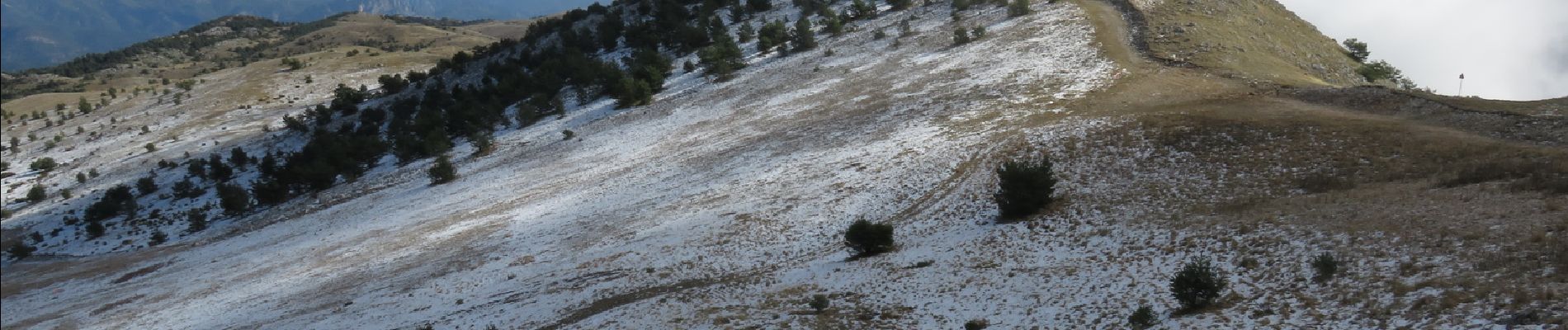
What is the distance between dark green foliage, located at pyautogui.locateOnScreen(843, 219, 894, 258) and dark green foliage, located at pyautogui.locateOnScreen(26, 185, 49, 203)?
4736 cm

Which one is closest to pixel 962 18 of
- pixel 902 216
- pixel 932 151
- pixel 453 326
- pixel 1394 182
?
pixel 932 151

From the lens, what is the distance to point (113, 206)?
4003cm

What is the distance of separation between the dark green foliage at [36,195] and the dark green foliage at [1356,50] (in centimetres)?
6451

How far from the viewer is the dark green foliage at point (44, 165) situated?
48062mm

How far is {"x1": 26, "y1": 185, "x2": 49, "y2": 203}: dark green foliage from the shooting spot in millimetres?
42500

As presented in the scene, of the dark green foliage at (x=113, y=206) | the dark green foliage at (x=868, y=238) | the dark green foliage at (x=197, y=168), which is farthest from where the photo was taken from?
the dark green foliage at (x=197, y=168)

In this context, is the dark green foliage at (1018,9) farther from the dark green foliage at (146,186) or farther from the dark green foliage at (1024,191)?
the dark green foliage at (146,186)

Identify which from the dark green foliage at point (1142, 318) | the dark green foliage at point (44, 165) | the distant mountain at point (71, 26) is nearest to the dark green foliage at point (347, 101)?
the distant mountain at point (71, 26)

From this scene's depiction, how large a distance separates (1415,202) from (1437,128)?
629cm

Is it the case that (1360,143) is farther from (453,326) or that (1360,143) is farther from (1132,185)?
(453,326)

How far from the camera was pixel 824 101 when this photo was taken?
34.1 meters

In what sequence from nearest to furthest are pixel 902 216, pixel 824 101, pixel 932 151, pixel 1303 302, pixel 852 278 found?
pixel 1303 302 → pixel 852 278 → pixel 902 216 → pixel 932 151 → pixel 824 101

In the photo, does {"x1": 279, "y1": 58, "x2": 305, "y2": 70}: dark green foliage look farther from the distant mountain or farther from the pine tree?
the pine tree

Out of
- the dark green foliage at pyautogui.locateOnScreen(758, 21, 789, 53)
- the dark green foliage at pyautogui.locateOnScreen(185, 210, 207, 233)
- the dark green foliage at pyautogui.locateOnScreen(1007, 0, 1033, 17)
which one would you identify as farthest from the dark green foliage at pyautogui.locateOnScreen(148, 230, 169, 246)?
the dark green foliage at pyautogui.locateOnScreen(1007, 0, 1033, 17)
